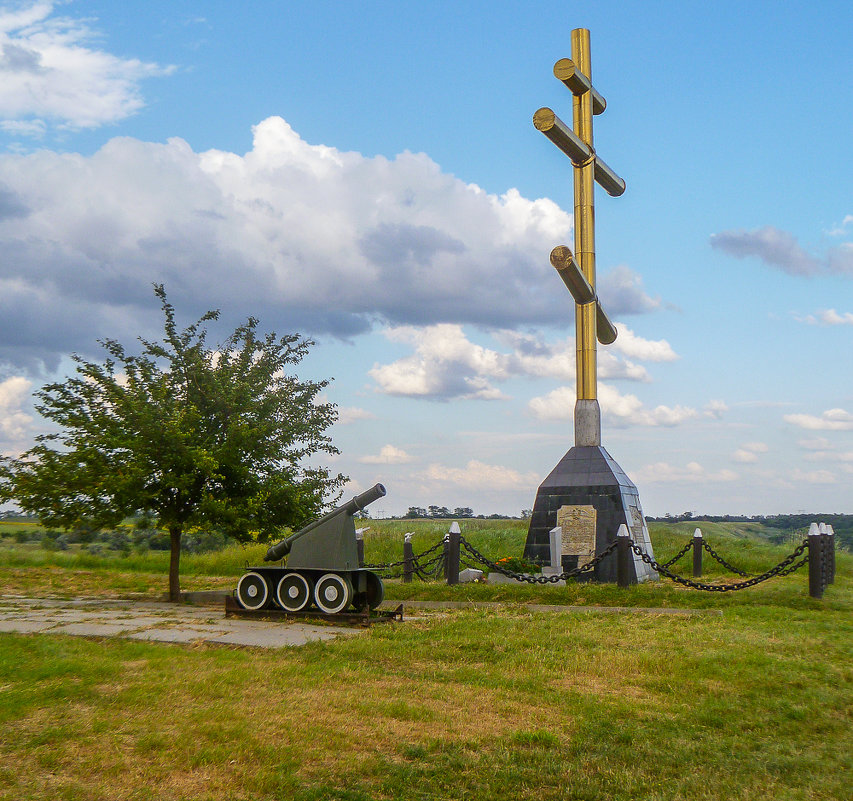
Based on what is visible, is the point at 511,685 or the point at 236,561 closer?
the point at 511,685

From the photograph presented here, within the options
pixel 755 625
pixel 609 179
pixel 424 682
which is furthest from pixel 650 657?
pixel 609 179

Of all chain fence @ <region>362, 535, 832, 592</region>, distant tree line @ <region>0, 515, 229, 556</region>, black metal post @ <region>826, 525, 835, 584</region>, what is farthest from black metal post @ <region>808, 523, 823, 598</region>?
distant tree line @ <region>0, 515, 229, 556</region>

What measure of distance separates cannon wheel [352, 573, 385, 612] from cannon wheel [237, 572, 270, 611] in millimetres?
1328

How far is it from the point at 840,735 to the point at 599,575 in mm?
10431

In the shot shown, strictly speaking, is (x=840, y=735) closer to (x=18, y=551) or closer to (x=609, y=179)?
(x=609, y=179)

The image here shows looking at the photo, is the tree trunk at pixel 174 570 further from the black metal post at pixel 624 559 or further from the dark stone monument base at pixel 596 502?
the black metal post at pixel 624 559

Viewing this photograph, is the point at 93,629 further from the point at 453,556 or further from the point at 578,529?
the point at 578,529

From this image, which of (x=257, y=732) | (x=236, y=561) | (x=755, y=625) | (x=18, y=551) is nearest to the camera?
(x=257, y=732)

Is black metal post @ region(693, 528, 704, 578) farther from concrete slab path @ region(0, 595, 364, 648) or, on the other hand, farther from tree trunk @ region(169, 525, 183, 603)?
tree trunk @ region(169, 525, 183, 603)

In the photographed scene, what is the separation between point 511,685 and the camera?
7309 millimetres

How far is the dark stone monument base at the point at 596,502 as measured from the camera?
16906mm

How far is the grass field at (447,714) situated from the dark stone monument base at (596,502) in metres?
5.87

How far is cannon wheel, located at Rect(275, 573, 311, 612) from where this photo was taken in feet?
38.2

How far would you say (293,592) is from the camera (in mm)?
11727
